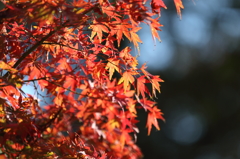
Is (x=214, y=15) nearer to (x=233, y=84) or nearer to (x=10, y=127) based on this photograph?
(x=233, y=84)

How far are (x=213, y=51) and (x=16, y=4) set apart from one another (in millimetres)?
5477

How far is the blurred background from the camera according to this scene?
5.27 m

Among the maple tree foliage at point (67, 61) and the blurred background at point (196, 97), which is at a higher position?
the maple tree foliage at point (67, 61)

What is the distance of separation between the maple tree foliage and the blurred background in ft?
12.4

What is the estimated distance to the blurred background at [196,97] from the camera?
5.27m

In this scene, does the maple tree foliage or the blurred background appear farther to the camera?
the blurred background

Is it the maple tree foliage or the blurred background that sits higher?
the maple tree foliage

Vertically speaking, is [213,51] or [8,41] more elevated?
[8,41]

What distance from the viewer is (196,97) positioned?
5.52 meters

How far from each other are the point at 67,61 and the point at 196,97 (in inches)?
183

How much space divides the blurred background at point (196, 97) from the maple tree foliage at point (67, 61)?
12.4 feet

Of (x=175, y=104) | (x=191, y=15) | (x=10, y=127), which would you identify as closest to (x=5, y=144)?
(x=10, y=127)

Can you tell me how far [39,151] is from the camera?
3.44 feet

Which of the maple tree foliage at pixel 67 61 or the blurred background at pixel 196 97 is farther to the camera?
the blurred background at pixel 196 97
